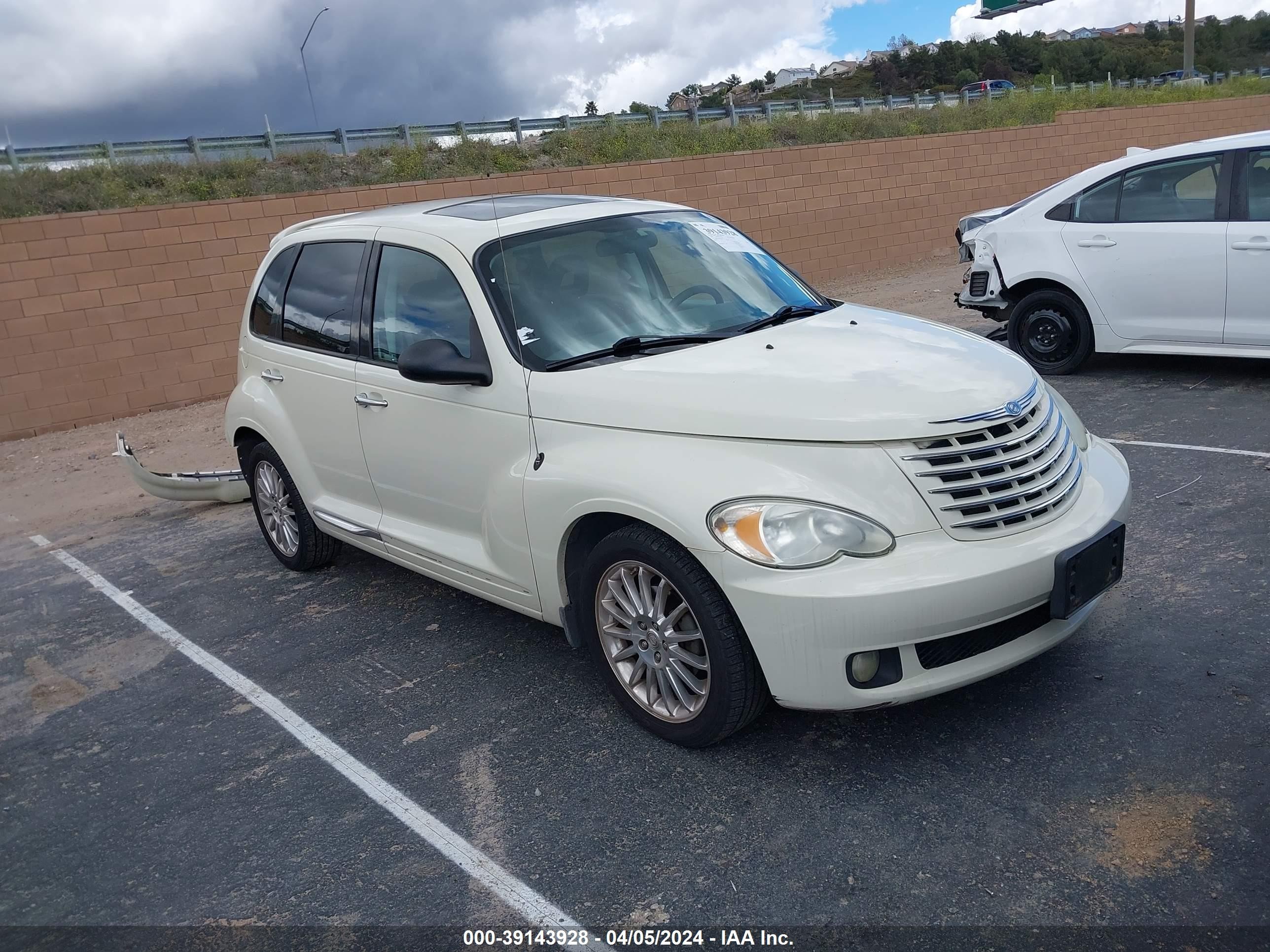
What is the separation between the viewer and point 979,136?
1925 cm

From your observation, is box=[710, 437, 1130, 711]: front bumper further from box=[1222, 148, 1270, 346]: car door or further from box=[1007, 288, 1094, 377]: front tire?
box=[1007, 288, 1094, 377]: front tire

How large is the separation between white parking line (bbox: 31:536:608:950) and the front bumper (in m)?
0.93

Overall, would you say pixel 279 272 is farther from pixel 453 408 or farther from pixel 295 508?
pixel 453 408

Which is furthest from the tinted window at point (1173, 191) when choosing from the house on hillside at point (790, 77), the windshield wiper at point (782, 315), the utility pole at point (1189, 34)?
the house on hillside at point (790, 77)

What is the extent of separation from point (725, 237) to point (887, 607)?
235 centimetres

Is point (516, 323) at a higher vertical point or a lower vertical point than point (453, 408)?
higher

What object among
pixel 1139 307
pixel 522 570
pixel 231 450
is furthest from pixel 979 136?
pixel 522 570

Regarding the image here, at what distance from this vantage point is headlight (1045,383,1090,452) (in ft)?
13.1

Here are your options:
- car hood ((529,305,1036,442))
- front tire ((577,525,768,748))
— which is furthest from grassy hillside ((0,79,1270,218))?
front tire ((577,525,768,748))

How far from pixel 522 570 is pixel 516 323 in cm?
93

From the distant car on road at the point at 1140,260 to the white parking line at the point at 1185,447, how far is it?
1.32 m

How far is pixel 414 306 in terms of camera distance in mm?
4508

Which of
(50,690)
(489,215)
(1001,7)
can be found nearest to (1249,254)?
(489,215)

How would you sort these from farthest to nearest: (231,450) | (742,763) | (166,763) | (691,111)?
(691,111)
(231,450)
(166,763)
(742,763)
